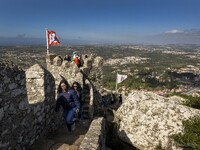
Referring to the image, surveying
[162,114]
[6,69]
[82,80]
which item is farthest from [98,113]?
[6,69]

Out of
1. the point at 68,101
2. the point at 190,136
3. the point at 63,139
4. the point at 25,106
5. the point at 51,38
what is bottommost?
the point at 63,139

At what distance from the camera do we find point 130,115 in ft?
26.0

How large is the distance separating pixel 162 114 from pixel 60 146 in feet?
11.3

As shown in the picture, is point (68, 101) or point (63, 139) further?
point (68, 101)

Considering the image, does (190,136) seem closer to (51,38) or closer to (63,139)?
(63,139)

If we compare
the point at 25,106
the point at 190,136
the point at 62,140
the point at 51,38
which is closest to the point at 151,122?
the point at 190,136

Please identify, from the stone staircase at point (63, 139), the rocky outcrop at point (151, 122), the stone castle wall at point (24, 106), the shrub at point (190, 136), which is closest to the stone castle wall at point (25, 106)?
the stone castle wall at point (24, 106)

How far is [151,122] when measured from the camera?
739cm

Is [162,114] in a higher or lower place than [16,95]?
lower

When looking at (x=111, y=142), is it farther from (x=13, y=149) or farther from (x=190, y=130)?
(x=13, y=149)

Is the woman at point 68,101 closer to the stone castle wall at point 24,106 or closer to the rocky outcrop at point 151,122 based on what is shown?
the stone castle wall at point 24,106

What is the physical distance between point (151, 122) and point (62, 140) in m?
2.86

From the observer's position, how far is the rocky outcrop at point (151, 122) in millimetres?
7055

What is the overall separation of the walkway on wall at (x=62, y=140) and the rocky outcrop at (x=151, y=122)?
147 cm
